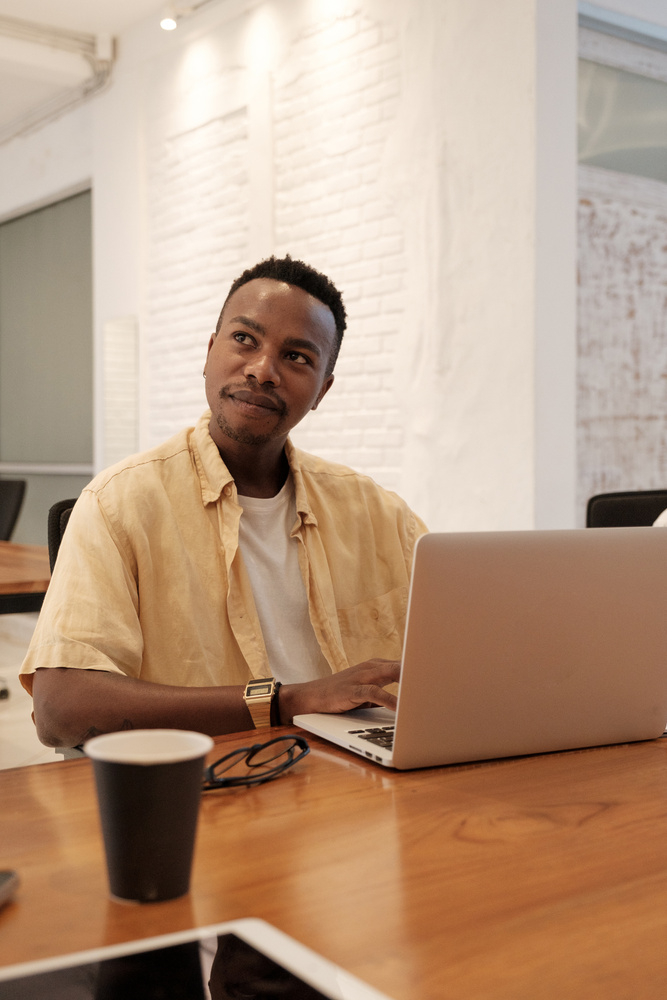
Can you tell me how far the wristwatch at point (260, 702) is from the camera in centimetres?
120

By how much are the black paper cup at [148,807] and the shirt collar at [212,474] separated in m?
0.89

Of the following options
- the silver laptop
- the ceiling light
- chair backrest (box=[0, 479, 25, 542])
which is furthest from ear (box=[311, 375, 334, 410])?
the ceiling light

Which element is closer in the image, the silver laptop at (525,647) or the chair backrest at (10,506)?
the silver laptop at (525,647)

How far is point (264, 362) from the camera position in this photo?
167cm

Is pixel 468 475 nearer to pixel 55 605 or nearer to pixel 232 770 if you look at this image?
pixel 55 605

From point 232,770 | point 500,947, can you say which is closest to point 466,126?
point 232,770

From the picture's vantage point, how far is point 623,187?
3.99 m

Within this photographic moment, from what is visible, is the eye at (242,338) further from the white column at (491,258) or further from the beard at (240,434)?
the white column at (491,258)

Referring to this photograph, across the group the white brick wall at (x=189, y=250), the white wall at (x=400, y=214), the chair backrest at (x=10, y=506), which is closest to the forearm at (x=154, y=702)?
the white wall at (x=400, y=214)

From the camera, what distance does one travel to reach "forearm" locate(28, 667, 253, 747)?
1217mm

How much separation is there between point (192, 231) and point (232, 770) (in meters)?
4.49

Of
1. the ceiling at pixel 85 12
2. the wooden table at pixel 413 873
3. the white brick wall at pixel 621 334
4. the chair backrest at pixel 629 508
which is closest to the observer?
the wooden table at pixel 413 873

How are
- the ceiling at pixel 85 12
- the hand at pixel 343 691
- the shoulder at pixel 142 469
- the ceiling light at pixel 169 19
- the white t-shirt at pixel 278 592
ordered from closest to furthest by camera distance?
the hand at pixel 343 691, the shoulder at pixel 142 469, the white t-shirt at pixel 278 592, the ceiling light at pixel 169 19, the ceiling at pixel 85 12

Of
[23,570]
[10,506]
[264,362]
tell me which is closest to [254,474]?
[264,362]
